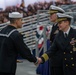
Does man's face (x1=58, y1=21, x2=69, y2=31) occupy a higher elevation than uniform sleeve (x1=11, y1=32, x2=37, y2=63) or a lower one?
higher

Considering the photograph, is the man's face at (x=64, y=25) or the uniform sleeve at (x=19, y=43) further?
the man's face at (x=64, y=25)

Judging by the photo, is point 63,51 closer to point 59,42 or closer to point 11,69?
point 59,42

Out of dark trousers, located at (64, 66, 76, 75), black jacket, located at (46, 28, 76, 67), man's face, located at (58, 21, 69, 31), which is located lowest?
dark trousers, located at (64, 66, 76, 75)

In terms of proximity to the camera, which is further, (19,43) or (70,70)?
(70,70)

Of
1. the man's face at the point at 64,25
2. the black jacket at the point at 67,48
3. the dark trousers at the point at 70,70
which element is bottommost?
the dark trousers at the point at 70,70

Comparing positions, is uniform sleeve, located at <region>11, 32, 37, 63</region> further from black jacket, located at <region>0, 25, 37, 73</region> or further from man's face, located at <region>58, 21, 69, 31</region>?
man's face, located at <region>58, 21, 69, 31</region>

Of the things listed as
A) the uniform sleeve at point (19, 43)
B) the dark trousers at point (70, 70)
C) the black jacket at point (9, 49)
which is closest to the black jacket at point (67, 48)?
the dark trousers at point (70, 70)

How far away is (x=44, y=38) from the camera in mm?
10742

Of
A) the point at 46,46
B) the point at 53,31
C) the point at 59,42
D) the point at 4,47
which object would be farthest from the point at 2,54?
the point at 46,46

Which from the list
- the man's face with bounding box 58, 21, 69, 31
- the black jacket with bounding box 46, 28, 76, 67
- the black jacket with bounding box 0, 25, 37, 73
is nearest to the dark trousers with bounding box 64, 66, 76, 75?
the black jacket with bounding box 46, 28, 76, 67

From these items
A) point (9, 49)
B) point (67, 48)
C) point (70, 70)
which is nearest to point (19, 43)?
point (9, 49)

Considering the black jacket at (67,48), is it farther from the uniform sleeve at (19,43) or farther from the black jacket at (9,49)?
the black jacket at (9,49)

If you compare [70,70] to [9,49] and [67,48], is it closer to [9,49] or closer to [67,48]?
[67,48]

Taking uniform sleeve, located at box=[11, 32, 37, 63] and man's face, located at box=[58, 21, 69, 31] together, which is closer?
uniform sleeve, located at box=[11, 32, 37, 63]
